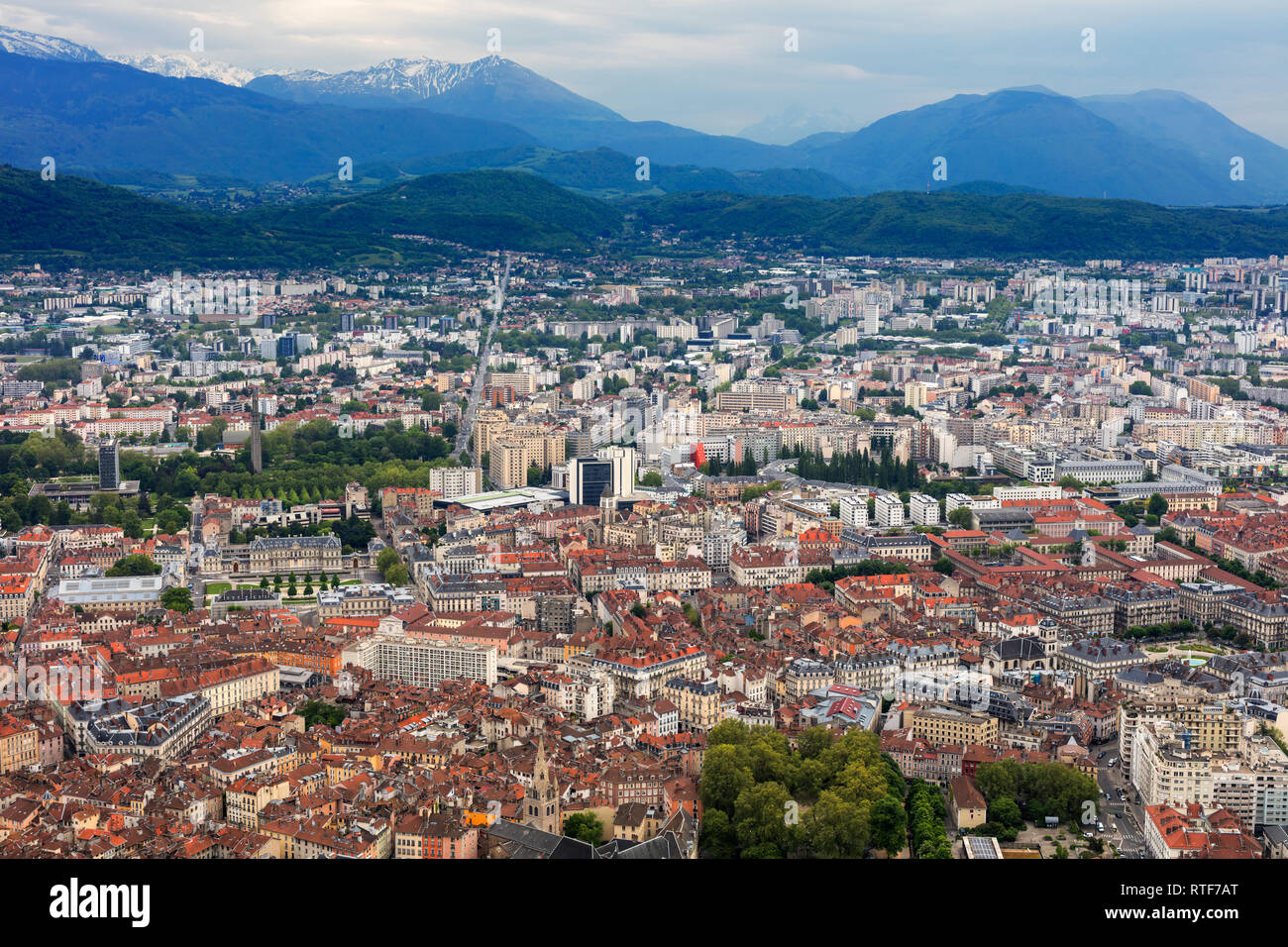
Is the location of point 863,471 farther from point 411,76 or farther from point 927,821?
point 411,76

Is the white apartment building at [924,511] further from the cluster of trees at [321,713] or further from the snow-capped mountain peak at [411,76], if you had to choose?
the snow-capped mountain peak at [411,76]

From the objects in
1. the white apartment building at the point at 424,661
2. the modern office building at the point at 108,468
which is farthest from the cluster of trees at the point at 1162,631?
the modern office building at the point at 108,468

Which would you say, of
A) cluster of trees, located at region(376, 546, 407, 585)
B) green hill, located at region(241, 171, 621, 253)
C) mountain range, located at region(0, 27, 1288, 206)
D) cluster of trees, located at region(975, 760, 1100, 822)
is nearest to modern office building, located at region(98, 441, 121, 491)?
cluster of trees, located at region(376, 546, 407, 585)

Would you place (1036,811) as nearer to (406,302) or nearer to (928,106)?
(406,302)

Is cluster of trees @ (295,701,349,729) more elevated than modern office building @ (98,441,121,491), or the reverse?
modern office building @ (98,441,121,491)

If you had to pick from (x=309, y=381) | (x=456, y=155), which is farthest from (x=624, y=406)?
(x=456, y=155)

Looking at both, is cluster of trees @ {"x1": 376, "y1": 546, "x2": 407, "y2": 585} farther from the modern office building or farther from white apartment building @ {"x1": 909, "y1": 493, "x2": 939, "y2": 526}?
white apartment building @ {"x1": 909, "y1": 493, "x2": 939, "y2": 526}
